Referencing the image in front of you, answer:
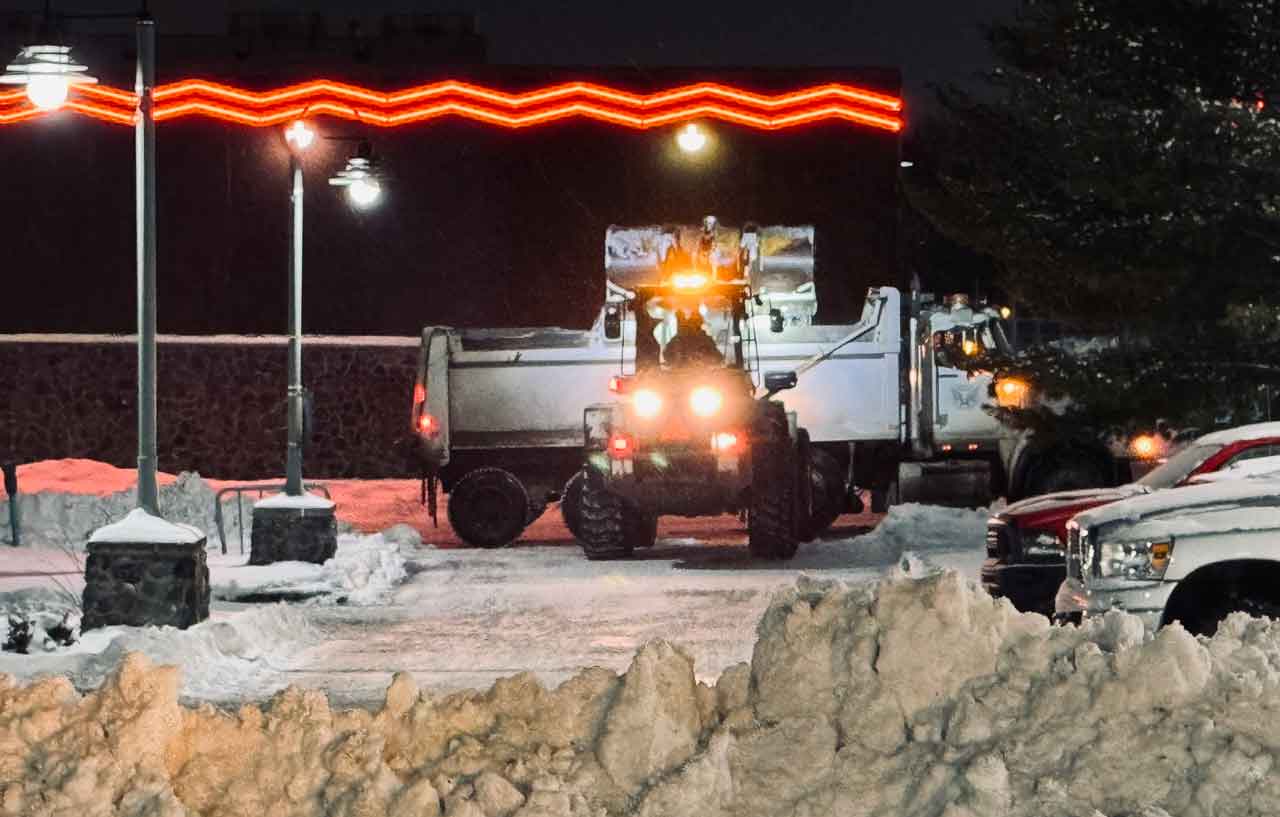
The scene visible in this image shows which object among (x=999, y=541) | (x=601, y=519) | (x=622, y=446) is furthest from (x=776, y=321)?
(x=999, y=541)

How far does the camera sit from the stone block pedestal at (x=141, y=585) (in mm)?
16766

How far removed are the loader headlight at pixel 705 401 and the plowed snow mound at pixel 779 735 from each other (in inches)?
671

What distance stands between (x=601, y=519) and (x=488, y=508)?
3.05 m

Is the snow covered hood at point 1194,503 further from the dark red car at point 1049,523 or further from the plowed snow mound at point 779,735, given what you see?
the plowed snow mound at point 779,735

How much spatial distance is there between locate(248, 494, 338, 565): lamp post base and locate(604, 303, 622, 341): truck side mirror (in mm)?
3745

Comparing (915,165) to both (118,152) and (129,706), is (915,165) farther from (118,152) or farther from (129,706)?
(129,706)

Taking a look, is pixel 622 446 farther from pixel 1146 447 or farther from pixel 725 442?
pixel 1146 447

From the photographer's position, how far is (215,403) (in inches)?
1529

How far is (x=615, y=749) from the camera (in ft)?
23.6

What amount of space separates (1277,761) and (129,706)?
11.4ft

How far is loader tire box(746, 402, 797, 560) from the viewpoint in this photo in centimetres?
2458

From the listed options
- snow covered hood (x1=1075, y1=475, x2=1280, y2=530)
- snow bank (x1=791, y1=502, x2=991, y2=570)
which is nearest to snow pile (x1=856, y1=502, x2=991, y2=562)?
snow bank (x1=791, y1=502, x2=991, y2=570)

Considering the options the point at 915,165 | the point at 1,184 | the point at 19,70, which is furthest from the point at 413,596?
the point at 915,165

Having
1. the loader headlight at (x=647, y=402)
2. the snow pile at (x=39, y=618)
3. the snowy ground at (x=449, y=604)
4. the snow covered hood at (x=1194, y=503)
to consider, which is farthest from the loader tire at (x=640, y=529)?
the snow covered hood at (x=1194, y=503)
